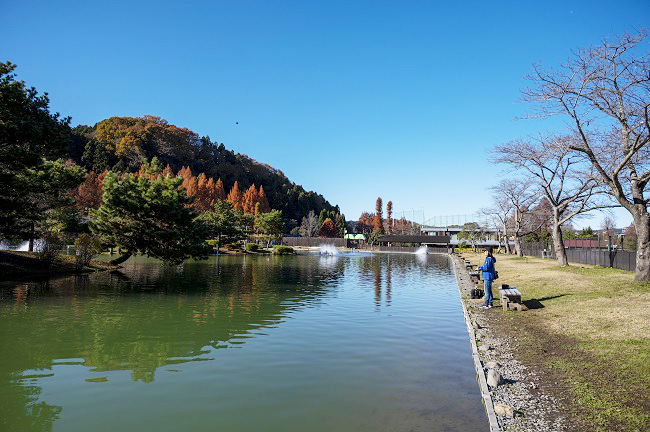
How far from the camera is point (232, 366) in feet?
30.3

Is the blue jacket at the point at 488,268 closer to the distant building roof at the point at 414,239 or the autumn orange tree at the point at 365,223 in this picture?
the distant building roof at the point at 414,239

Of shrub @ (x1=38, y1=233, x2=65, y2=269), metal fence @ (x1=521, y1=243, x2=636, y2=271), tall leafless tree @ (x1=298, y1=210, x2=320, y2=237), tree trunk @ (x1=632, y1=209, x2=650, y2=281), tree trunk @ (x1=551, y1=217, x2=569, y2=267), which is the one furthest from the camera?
tall leafless tree @ (x1=298, y1=210, x2=320, y2=237)

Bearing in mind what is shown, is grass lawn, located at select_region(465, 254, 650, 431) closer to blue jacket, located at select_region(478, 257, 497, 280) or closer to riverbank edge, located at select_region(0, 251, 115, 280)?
blue jacket, located at select_region(478, 257, 497, 280)

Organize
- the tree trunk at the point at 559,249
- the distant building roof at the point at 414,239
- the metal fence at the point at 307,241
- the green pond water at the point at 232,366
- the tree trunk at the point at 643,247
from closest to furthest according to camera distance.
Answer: the green pond water at the point at 232,366 < the tree trunk at the point at 643,247 < the tree trunk at the point at 559,249 < the metal fence at the point at 307,241 < the distant building roof at the point at 414,239

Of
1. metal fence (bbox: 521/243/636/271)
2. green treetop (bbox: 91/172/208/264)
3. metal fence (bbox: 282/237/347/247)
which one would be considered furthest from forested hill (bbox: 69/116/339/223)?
metal fence (bbox: 521/243/636/271)

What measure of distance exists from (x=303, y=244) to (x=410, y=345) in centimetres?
9439

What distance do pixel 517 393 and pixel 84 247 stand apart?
3025 centimetres

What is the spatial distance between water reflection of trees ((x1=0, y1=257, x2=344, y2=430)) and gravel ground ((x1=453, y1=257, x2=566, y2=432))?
6250 mm

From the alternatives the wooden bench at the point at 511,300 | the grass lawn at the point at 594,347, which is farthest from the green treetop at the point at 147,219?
the grass lawn at the point at 594,347

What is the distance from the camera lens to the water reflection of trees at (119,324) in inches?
336

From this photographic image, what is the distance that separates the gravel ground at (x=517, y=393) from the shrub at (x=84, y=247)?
1084 inches

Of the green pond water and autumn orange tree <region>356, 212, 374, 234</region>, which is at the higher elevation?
autumn orange tree <region>356, 212, 374, 234</region>

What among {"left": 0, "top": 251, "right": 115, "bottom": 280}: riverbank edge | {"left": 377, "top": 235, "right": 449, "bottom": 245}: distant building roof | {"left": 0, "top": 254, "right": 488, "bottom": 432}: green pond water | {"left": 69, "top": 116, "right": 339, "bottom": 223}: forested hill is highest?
{"left": 69, "top": 116, "right": 339, "bottom": 223}: forested hill

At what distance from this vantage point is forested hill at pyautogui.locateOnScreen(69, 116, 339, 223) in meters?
120
